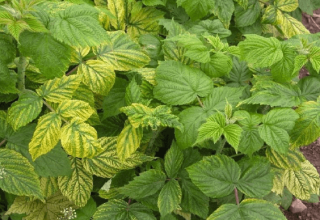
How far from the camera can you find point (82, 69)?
153 centimetres

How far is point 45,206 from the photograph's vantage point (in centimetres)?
181

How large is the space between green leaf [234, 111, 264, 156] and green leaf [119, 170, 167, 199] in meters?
0.41

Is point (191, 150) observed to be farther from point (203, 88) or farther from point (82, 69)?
point (82, 69)

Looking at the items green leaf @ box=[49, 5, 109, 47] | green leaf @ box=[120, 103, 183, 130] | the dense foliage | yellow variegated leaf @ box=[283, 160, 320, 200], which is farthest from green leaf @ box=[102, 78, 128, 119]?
yellow variegated leaf @ box=[283, 160, 320, 200]

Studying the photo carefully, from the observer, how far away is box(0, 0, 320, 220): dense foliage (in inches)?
50.7

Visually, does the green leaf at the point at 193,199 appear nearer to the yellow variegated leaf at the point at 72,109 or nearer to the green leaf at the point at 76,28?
the yellow variegated leaf at the point at 72,109

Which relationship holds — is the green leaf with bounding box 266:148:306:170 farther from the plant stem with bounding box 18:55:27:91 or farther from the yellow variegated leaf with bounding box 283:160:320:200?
the plant stem with bounding box 18:55:27:91

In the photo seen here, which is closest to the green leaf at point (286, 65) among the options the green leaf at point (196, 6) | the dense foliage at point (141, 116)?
the dense foliage at point (141, 116)

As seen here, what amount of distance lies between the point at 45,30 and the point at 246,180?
106 centimetres

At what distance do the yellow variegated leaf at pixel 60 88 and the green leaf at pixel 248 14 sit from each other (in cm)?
141

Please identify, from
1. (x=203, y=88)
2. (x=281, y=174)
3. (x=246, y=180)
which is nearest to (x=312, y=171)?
(x=281, y=174)

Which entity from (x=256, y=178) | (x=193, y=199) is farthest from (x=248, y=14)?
(x=193, y=199)

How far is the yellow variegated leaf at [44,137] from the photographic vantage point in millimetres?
1301

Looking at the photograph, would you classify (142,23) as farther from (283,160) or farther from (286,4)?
(283,160)
